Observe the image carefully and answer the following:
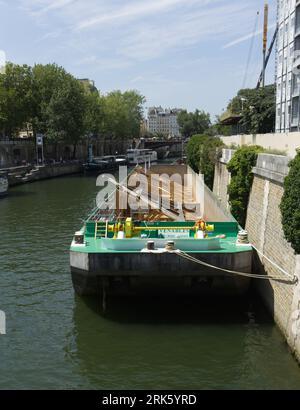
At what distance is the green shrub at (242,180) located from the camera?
20547 millimetres

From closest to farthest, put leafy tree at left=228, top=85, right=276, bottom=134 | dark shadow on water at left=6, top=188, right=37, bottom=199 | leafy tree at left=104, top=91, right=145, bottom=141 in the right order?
dark shadow on water at left=6, top=188, right=37, bottom=199 < leafy tree at left=228, top=85, right=276, bottom=134 < leafy tree at left=104, top=91, right=145, bottom=141

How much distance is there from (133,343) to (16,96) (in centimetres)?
6350

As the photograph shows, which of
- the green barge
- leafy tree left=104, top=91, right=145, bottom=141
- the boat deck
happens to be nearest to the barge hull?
the green barge

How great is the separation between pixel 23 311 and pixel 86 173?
Result: 64923 mm

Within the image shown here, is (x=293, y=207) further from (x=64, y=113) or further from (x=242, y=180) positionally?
(x=64, y=113)

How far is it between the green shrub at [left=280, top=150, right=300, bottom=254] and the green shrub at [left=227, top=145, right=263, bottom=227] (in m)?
7.95

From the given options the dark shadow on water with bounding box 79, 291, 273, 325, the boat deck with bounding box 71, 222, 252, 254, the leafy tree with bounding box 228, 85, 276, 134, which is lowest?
the dark shadow on water with bounding box 79, 291, 273, 325

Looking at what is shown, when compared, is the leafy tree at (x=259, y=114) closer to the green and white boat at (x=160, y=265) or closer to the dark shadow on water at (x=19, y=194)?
the dark shadow on water at (x=19, y=194)

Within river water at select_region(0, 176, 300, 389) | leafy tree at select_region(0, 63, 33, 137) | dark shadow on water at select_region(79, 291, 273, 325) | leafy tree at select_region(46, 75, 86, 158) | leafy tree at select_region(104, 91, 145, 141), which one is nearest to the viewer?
river water at select_region(0, 176, 300, 389)

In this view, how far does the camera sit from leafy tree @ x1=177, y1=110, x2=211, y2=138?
178m

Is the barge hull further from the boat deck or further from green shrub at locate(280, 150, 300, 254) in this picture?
green shrub at locate(280, 150, 300, 254)

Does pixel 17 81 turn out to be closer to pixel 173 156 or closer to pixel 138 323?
pixel 138 323

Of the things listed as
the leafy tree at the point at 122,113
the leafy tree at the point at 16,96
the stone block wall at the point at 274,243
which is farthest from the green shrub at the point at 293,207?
the leafy tree at the point at 122,113

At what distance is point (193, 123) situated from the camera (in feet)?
587
